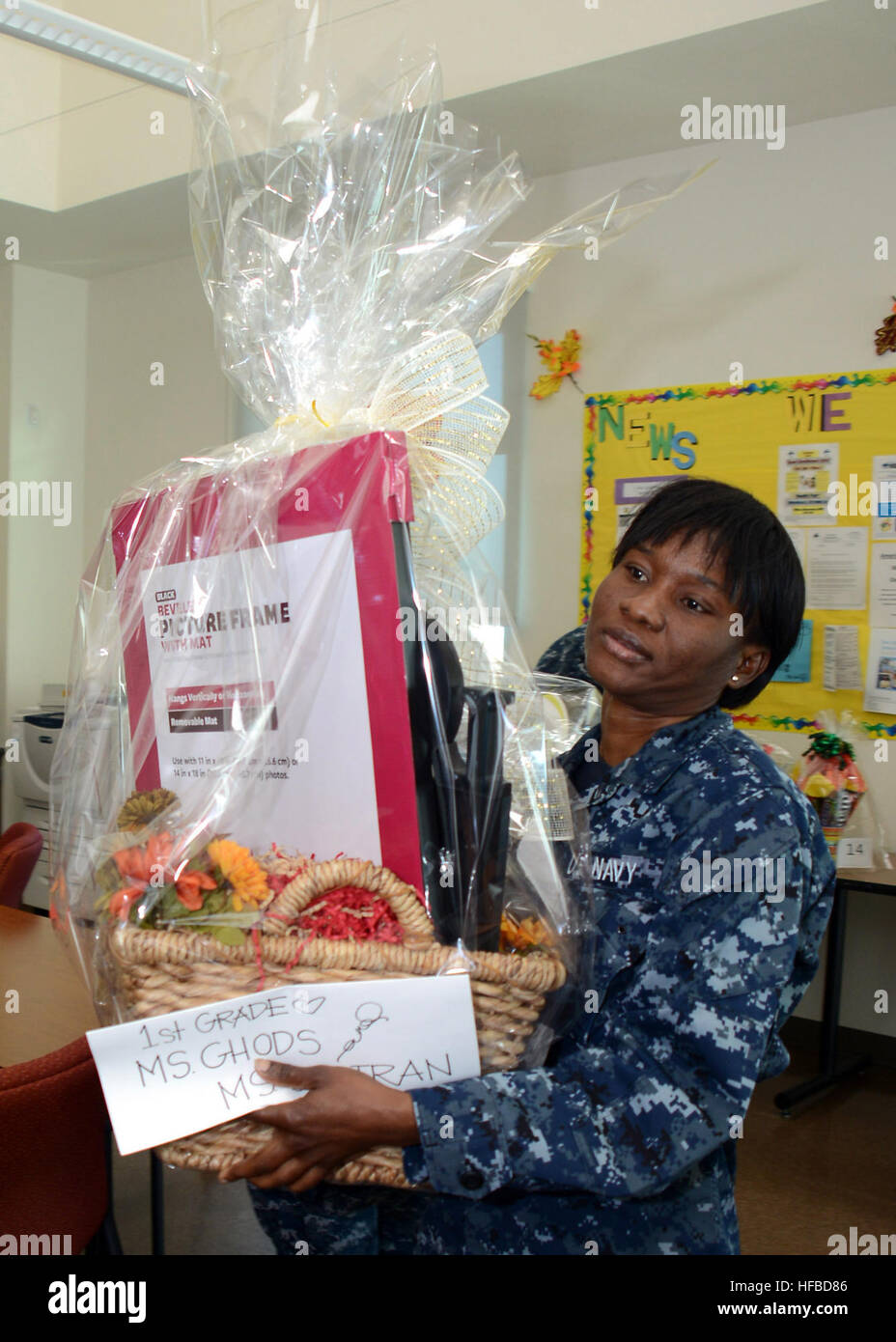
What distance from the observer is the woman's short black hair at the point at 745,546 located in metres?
1.14

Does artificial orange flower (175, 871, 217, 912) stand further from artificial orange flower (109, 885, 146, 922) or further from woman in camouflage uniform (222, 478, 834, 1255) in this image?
woman in camouflage uniform (222, 478, 834, 1255)

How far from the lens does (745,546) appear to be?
1.14m

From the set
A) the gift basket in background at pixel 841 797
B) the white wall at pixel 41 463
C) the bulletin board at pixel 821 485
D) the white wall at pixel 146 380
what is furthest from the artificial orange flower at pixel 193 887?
the white wall at pixel 41 463

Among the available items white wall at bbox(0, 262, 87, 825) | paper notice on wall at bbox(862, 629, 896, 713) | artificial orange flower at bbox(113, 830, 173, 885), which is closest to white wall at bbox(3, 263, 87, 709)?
white wall at bbox(0, 262, 87, 825)

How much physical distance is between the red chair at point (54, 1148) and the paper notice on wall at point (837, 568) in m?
2.95

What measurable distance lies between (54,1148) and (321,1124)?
2.08 feet

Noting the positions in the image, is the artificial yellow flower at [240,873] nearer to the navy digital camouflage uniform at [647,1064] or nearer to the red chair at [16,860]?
the navy digital camouflage uniform at [647,1064]

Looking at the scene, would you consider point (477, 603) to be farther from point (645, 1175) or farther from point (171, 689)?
point (645, 1175)

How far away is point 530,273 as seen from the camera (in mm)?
1165

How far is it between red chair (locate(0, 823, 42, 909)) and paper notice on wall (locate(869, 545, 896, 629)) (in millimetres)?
2665

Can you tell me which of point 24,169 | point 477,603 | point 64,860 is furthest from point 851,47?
point 24,169

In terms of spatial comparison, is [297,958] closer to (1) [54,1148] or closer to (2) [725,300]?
(1) [54,1148]

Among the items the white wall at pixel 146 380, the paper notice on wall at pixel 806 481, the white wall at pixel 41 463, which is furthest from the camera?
the white wall at pixel 41 463
